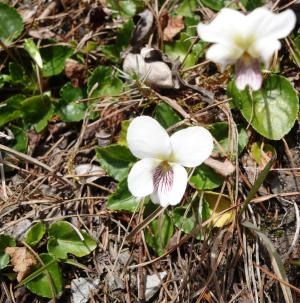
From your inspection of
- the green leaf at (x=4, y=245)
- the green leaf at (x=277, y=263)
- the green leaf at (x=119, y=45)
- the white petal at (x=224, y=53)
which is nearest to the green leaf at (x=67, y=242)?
the green leaf at (x=4, y=245)

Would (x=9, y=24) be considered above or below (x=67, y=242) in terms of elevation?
above

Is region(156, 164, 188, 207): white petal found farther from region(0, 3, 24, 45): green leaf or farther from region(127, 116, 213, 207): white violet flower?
region(0, 3, 24, 45): green leaf

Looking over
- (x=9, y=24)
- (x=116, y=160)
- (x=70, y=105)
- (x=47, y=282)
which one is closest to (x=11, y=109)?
(x=70, y=105)

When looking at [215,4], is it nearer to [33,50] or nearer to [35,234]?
[33,50]

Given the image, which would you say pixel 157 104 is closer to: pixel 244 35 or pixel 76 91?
→ pixel 76 91

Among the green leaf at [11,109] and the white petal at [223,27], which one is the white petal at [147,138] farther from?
the green leaf at [11,109]
